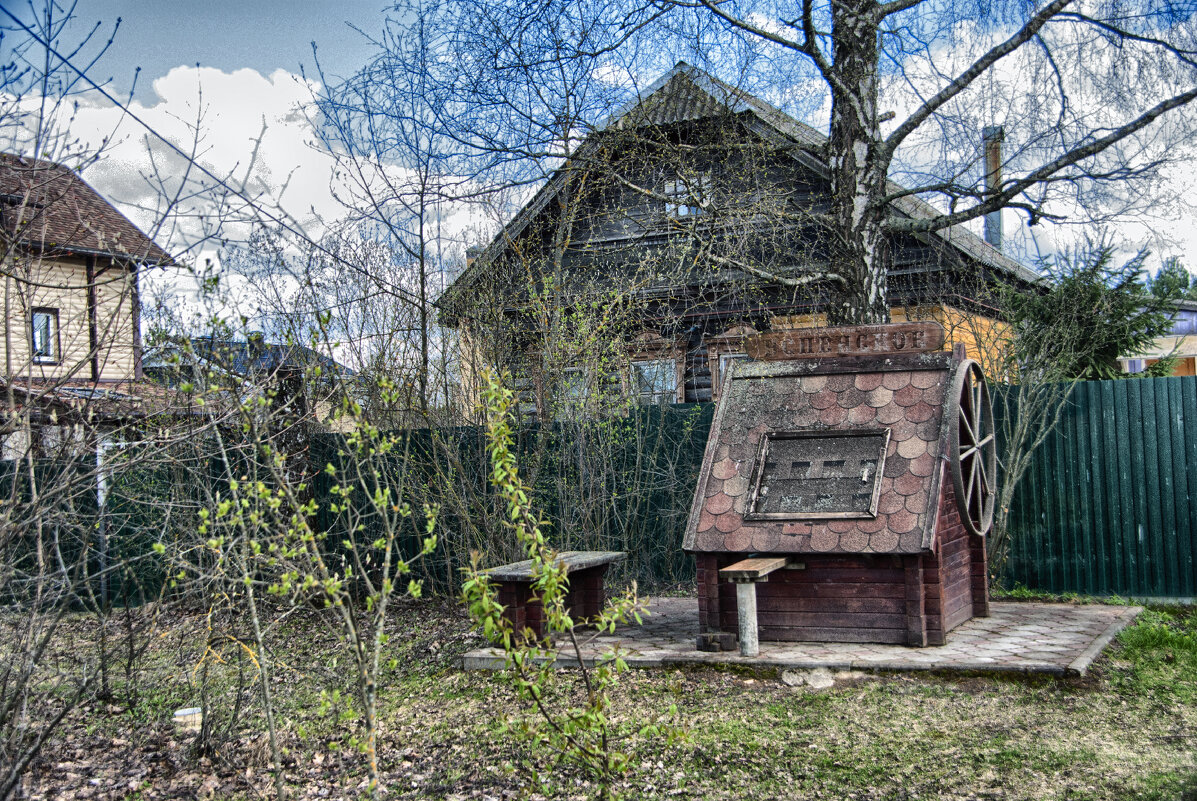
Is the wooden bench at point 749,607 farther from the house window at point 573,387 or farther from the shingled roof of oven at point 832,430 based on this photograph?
the house window at point 573,387

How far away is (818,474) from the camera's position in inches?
258

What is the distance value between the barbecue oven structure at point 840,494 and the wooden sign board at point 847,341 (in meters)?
0.01

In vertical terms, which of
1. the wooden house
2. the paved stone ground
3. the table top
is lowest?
the paved stone ground

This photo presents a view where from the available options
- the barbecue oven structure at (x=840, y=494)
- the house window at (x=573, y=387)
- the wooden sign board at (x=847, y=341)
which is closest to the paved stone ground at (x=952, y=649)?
the barbecue oven structure at (x=840, y=494)

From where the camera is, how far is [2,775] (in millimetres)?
4027

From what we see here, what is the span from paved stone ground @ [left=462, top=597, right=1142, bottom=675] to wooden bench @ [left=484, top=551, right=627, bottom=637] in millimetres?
308

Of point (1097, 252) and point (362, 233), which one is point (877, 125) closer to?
point (1097, 252)

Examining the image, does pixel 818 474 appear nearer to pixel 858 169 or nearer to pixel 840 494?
pixel 840 494

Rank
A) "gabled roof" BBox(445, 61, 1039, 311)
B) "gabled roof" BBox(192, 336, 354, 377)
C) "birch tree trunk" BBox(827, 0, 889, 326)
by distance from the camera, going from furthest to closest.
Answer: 1. "gabled roof" BBox(445, 61, 1039, 311)
2. "birch tree trunk" BBox(827, 0, 889, 326)
3. "gabled roof" BBox(192, 336, 354, 377)

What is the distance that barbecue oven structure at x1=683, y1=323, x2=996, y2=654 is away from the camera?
6.17 meters

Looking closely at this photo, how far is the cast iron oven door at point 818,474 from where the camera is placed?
6332 millimetres

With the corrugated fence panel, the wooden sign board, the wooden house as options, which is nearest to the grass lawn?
the wooden sign board

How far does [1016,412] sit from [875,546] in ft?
14.0

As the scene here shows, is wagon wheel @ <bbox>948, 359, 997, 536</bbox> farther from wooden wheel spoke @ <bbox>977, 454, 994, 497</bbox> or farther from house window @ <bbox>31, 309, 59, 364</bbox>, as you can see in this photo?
house window @ <bbox>31, 309, 59, 364</bbox>
